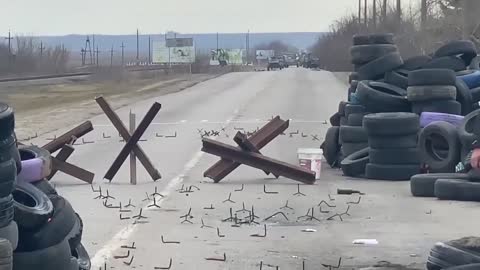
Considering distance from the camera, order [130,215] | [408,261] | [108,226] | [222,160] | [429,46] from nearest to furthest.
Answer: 1. [408,261]
2. [108,226]
3. [130,215]
4. [222,160]
5. [429,46]

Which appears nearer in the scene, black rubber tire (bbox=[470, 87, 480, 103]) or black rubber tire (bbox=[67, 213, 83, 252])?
black rubber tire (bbox=[67, 213, 83, 252])

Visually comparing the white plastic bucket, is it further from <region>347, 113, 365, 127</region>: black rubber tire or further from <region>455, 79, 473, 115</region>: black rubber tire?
<region>455, 79, 473, 115</region>: black rubber tire

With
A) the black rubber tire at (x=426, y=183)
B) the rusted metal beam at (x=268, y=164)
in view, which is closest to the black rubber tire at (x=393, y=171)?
the rusted metal beam at (x=268, y=164)

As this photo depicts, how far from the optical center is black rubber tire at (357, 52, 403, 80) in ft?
61.0

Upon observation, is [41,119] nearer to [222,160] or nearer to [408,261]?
[222,160]

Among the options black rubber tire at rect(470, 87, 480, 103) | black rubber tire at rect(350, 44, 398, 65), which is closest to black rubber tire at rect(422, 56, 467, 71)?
black rubber tire at rect(470, 87, 480, 103)

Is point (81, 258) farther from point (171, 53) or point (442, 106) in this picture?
point (171, 53)

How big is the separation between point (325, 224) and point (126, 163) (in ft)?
23.0

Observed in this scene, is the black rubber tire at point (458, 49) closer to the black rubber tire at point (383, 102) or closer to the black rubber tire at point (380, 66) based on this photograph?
the black rubber tire at point (380, 66)

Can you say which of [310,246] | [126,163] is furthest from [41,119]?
[310,246]

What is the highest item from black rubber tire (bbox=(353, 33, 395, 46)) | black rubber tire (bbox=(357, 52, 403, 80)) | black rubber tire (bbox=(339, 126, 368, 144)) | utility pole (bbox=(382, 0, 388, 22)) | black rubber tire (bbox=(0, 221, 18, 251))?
utility pole (bbox=(382, 0, 388, 22))

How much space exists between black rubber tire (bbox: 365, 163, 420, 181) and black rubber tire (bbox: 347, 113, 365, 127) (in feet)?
6.45

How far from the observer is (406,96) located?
17438 mm

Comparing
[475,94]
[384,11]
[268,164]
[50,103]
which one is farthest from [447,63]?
[384,11]
